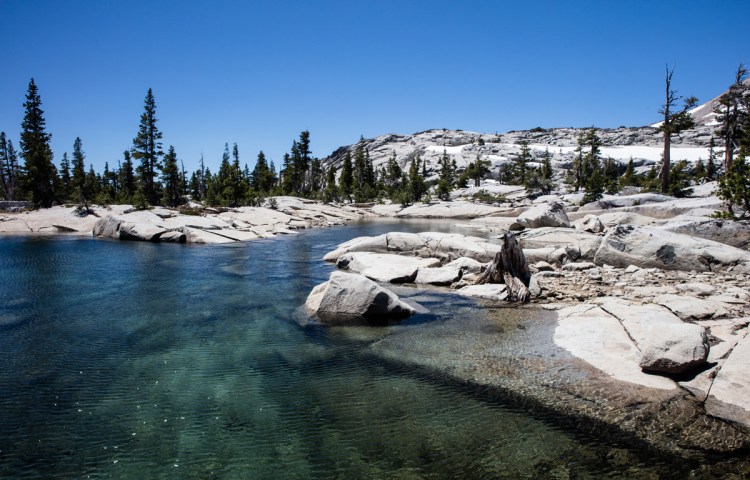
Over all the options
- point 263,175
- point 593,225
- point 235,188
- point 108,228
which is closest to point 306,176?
point 263,175

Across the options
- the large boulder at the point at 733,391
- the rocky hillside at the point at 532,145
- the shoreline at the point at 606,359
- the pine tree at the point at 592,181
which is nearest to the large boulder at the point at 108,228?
the shoreline at the point at 606,359

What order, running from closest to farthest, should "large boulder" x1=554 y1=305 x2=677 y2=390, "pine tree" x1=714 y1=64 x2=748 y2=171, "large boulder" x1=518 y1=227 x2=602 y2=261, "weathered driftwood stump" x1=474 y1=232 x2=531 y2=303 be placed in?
"large boulder" x1=554 y1=305 x2=677 y2=390, "weathered driftwood stump" x1=474 y1=232 x2=531 y2=303, "large boulder" x1=518 y1=227 x2=602 y2=261, "pine tree" x1=714 y1=64 x2=748 y2=171

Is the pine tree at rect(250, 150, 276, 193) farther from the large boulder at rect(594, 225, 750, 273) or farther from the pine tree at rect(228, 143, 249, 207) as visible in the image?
the large boulder at rect(594, 225, 750, 273)

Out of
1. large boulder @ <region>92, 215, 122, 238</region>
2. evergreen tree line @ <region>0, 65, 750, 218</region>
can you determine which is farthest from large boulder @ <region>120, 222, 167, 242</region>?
evergreen tree line @ <region>0, 65, 750, 218</region>

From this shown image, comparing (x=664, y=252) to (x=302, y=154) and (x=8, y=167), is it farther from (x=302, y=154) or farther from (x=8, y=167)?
(x=8, y=167)

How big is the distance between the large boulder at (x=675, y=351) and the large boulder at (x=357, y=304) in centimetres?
679

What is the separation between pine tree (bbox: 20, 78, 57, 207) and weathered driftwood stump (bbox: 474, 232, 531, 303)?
61.7 metres

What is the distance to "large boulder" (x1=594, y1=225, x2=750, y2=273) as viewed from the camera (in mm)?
16250

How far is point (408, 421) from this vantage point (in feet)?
23.7

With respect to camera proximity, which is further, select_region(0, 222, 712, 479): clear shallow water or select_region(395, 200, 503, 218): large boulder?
select_region(395, 200, 503, 218): large boulder

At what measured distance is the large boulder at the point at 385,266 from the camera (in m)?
18.1

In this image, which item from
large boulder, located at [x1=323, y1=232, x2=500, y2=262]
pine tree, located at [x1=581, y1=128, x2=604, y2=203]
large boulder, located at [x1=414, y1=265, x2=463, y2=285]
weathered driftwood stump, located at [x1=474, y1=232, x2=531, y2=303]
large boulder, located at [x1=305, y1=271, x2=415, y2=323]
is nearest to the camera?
large boulder, located at [x1=305, y1=271, x2=415, y2=323]

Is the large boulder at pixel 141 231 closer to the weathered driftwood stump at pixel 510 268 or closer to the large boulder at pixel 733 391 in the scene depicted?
the weathered driftwood stump at pixel 510 268

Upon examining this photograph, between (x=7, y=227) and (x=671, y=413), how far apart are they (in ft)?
182
